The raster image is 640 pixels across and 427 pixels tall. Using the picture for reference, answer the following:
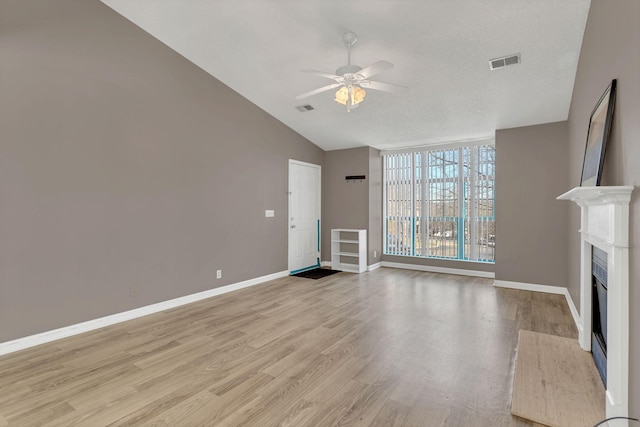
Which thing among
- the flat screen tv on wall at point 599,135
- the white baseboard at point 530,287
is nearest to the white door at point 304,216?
the white baseboard at point 530,287

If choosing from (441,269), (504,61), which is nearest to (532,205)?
(441,269)

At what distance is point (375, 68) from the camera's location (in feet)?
9.62

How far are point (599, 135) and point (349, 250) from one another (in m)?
5.16

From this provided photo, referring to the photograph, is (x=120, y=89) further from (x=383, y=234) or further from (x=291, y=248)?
(x=383, y=234)

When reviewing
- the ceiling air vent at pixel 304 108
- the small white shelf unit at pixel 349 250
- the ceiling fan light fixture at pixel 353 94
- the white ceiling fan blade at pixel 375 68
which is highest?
the ceiling air vent at pixel 304 108

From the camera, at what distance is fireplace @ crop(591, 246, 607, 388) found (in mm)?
2203

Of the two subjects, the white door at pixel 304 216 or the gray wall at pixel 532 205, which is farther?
the white door at pixel 304 216

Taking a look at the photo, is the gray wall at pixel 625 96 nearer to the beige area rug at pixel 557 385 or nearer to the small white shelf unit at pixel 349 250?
the beige area rug at pixel 557 385

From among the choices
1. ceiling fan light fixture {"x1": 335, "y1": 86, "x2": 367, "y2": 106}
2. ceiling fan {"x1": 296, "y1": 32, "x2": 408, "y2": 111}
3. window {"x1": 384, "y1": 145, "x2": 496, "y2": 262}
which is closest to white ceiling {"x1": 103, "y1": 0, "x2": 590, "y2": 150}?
ceiling fan {"x1": 296, "y1": 32, "x2": 408, "y2": 111}

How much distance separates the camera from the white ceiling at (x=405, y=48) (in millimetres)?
3061

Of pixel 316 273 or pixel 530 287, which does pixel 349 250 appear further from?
pixel 530 287

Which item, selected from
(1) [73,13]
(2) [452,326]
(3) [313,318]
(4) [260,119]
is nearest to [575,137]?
(2) [452,326]

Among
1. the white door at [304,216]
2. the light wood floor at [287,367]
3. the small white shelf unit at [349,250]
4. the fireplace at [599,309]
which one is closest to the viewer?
the light wood floor at [287,367]

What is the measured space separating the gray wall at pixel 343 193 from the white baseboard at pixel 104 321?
2696mm
